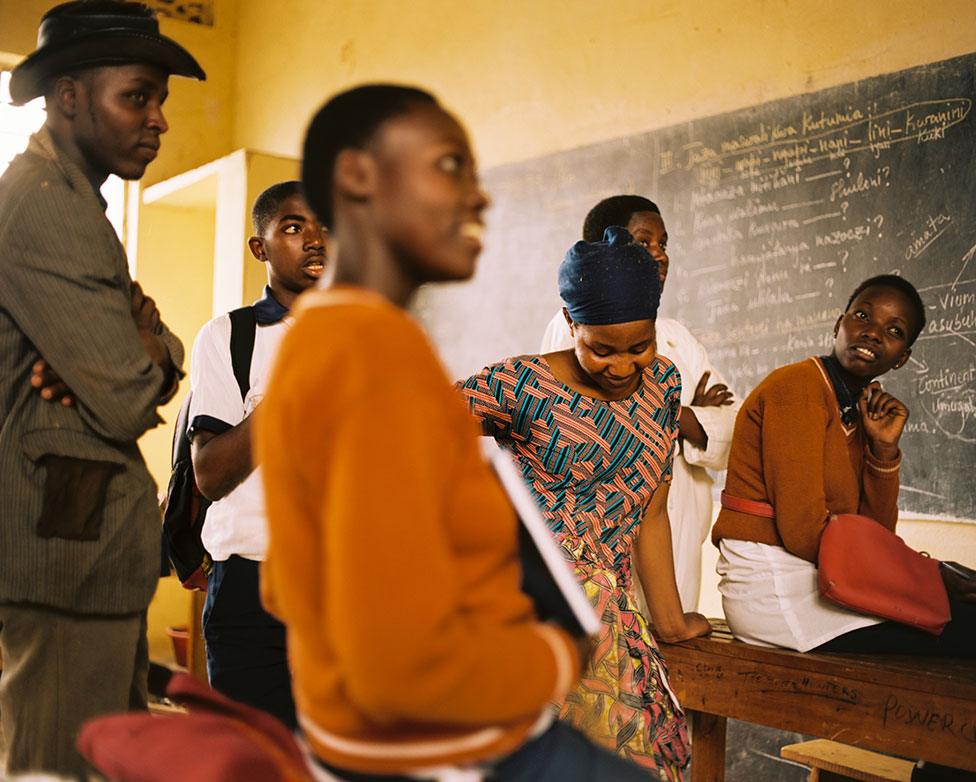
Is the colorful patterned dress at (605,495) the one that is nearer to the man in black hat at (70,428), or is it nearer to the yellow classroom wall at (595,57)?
the man in black hat at (70,428)

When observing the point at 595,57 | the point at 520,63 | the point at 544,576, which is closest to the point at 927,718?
the point at 544,576

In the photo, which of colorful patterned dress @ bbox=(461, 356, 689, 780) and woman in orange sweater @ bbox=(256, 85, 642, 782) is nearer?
woman in orange sweater @ bbox=(256, 85, 642, 782)

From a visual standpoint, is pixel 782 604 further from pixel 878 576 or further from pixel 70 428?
pixel 70 428

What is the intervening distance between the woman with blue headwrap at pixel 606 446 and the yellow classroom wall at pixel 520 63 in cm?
207

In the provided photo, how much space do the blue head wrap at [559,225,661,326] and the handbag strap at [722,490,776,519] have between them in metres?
0.94

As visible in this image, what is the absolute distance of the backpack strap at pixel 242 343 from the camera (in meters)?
2.41

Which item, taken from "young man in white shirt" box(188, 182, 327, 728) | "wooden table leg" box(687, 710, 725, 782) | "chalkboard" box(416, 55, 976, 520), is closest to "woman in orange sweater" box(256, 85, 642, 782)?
"young man in white shirt" box(188, 182, 327, 728)

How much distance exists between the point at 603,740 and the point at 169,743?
4.18ft

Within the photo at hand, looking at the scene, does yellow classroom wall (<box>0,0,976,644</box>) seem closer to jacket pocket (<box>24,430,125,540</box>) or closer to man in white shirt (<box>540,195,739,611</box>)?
man in white shirt (<box>540,195,739,611</box>)

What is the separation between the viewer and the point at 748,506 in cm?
326

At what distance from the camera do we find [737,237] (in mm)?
4867

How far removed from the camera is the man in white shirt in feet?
11.5

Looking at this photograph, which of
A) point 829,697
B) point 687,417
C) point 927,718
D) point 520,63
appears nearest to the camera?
point 927,718

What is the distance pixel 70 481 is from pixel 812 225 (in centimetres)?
345
